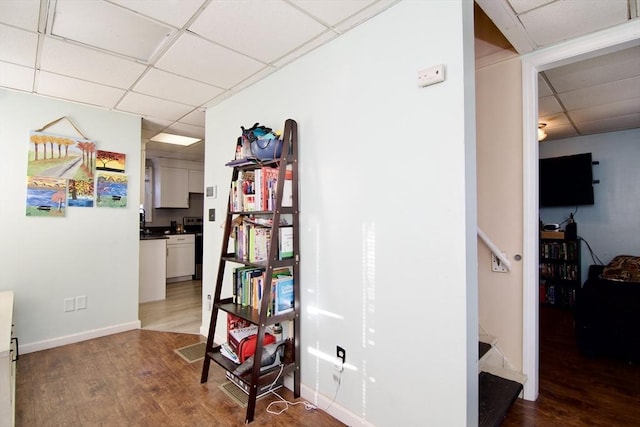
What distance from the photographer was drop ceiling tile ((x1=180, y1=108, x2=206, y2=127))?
3.43m

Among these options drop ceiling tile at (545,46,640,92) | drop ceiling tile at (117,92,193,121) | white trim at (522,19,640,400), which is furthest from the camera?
drop ceiling tile at (117,92,193,121)

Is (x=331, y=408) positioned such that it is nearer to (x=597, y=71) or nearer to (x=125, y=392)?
(x=125, y=392)

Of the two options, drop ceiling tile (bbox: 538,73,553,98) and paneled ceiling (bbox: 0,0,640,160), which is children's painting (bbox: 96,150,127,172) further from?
drop ceiling tile (bbox: 538,73,553,98)

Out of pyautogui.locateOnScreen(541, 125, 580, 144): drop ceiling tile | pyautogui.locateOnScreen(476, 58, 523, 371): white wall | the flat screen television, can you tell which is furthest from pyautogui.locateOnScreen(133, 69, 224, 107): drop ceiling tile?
the flat screen television

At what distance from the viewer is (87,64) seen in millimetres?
2336

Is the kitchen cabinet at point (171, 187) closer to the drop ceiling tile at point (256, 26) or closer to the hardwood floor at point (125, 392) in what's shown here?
the hardwood floor at point (125, 392)

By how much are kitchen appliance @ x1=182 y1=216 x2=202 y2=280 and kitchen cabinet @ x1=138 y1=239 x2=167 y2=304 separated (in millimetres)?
1499

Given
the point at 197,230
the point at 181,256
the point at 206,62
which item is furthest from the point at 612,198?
the point at 197,230

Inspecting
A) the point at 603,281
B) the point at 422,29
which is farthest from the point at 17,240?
the point at 603,281

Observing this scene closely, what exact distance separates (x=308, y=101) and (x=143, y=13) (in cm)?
108

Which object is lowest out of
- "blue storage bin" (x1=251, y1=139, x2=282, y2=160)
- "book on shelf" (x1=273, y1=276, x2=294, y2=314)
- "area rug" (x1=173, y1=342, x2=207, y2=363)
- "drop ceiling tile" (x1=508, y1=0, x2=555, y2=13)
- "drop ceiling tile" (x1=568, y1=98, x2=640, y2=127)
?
"area rug" (x1=173, y1=342, x2=207, y2=363)

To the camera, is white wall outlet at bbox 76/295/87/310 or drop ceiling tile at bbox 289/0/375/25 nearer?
drop ceiling tile at bbox 289/0/375/25

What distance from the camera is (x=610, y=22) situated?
1851 mm

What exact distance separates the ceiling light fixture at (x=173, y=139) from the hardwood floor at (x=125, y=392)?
282 centimetres
